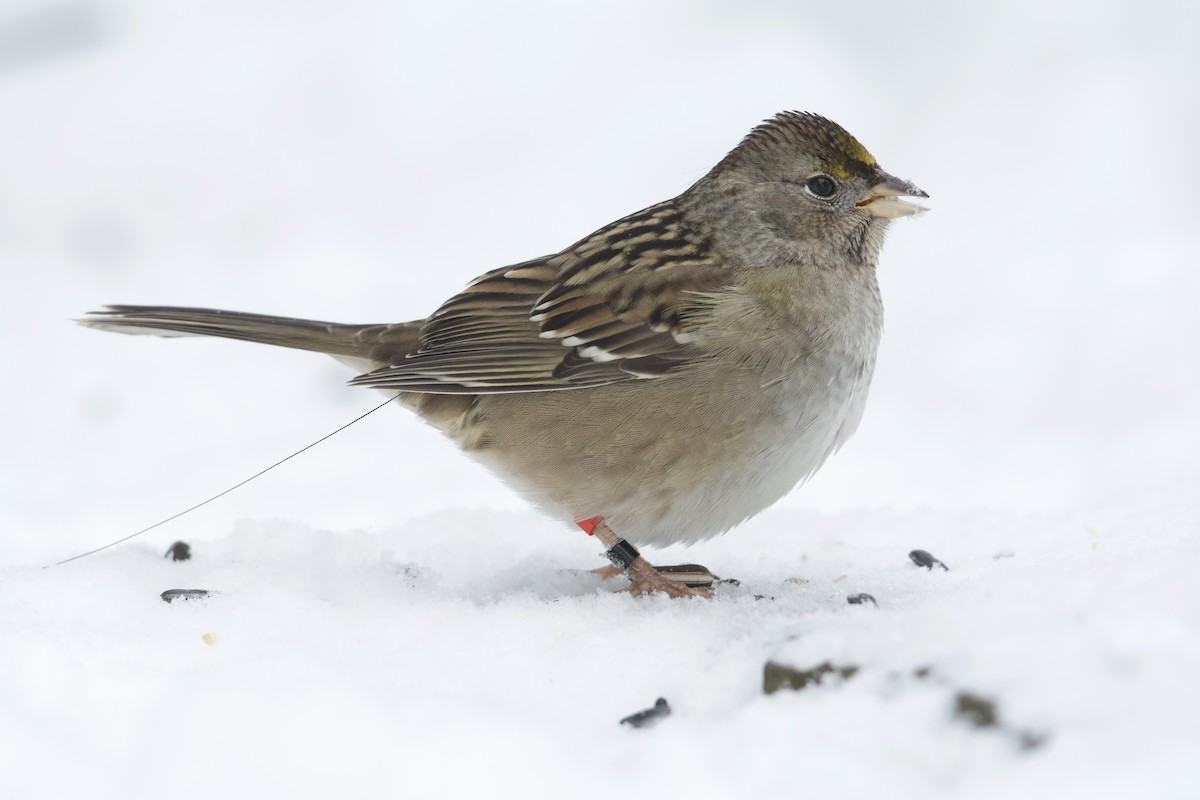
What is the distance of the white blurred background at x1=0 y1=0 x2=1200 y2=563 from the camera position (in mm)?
6102

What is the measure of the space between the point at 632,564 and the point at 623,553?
39mm

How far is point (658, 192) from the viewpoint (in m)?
7.31

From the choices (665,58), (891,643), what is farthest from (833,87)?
(891,643)

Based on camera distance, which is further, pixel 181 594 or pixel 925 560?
pixel 925 560

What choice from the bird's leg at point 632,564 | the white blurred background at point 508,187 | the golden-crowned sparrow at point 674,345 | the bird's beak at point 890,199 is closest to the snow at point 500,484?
the white blurred background at point 508,187

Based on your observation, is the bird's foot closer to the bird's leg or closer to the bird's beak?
the bird's leg

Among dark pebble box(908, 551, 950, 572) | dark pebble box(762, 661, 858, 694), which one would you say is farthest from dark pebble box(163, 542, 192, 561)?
dark pebble box(908, 551, 950, 572)

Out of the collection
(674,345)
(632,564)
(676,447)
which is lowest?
(632,564)

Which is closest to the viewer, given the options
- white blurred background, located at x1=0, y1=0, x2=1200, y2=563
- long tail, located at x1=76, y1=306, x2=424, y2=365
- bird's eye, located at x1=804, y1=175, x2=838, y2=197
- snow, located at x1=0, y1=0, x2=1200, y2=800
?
snow, located at x1=0, y1=0, x2=1200, y2=800

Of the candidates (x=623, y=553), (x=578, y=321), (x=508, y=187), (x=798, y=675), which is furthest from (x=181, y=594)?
(x=508, y=187)

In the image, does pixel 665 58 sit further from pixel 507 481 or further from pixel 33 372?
pixel 507 481

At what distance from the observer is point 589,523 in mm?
3572

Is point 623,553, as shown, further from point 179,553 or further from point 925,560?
point 179,553

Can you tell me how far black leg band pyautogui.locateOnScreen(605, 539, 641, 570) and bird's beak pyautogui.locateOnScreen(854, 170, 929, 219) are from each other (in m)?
1.16
